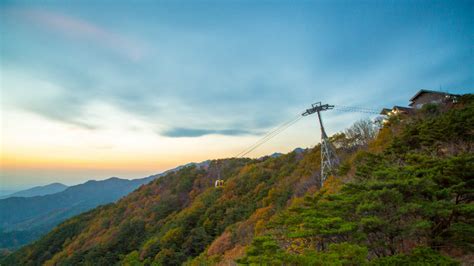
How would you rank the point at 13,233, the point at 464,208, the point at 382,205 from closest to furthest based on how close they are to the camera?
the point at 464,208
the point at 382,205
the point at 13,233

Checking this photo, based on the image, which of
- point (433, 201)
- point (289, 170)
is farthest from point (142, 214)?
point (433, 201)

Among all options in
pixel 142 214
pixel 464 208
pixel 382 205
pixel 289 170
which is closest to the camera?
pixel 464 208

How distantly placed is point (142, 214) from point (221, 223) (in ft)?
106

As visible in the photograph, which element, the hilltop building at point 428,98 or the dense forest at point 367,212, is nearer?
the dense forest at point 367,212

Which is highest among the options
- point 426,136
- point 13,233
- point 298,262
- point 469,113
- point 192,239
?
point 469,113

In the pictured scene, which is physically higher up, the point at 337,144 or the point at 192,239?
the point at 337,144

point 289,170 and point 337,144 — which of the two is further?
point 289,170

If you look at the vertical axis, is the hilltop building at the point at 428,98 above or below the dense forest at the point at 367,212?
above

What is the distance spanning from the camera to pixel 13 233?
167 meters

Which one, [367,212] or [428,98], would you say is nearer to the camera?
[367,212]

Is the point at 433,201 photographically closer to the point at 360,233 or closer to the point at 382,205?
the point at 382,205

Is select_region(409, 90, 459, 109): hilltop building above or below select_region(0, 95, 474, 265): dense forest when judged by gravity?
above

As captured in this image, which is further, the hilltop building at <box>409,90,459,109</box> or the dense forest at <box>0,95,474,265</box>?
the hilltop building at <box>409,90,459,109</box>

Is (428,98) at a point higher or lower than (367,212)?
higher
